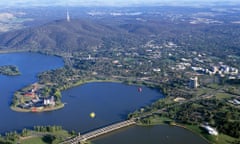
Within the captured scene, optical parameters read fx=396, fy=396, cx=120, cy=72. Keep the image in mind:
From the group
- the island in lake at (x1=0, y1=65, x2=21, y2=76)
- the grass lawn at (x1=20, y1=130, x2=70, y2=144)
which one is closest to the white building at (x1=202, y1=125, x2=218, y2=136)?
the grass lawn at (x1=20, y1=130, x2=70, y2=144)

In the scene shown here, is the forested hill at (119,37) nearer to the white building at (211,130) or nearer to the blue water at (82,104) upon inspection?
the blue water at (82,104)

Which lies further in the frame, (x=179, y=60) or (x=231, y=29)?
(x=231, y=29)

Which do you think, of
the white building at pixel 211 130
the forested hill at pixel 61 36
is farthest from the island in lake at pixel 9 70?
the white building at pixel 211 130

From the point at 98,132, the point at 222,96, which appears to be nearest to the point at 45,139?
the point at 98,132

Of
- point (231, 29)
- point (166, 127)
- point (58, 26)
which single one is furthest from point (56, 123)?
Result: point (231, 29)

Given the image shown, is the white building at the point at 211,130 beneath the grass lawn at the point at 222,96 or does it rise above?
above

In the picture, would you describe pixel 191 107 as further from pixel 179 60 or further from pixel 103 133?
pixel 179 60
